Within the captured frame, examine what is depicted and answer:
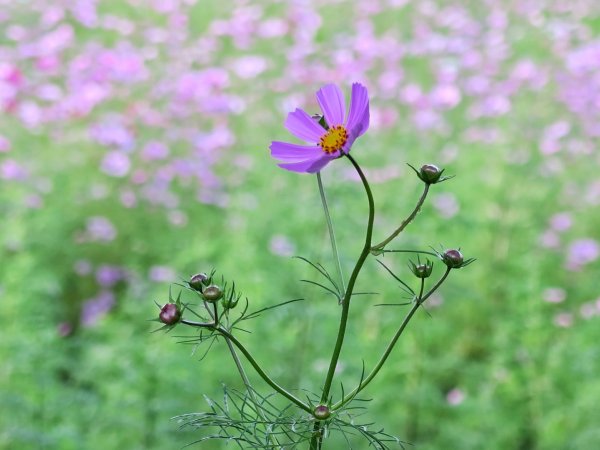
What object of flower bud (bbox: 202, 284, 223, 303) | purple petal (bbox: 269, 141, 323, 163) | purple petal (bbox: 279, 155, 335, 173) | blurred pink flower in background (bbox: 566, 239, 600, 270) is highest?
blurred pink flower in background (bbox: 566, 239, 600, 270)

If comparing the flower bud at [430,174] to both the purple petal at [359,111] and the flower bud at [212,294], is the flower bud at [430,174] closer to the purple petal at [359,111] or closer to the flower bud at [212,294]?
the purple petal at [359,111]

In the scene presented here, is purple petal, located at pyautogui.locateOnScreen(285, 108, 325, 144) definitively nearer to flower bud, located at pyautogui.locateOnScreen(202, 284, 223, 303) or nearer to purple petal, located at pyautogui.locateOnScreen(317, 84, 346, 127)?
purple petal, located at pyautogui.locateOnScreen(317, 84, 346, 127)

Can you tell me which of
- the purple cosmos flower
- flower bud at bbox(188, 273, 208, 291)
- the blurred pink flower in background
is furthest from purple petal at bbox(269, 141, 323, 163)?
the blurred pink flower in background

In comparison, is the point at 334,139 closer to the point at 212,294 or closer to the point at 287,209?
the point at 212,294

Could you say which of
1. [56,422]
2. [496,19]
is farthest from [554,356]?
[496,19]

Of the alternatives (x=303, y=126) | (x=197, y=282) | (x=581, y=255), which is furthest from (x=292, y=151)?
(x=581, y=255)

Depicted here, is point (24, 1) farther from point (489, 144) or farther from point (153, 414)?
point (153, 414)

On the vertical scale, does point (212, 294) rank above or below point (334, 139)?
below
